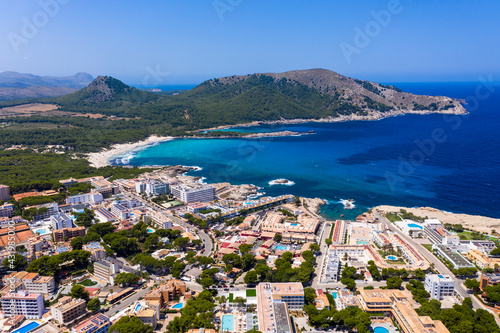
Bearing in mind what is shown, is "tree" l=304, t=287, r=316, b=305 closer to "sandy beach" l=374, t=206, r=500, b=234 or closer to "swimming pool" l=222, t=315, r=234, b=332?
"swimming pool" l=222, t=315, r=234, b=332

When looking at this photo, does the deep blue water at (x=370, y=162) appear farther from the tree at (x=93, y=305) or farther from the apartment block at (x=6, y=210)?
the tree at (x=93, y=305)

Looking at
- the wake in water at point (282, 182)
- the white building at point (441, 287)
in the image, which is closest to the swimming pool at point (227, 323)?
the white building at point (441, 287)

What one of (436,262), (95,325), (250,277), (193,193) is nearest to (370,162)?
(193,193)

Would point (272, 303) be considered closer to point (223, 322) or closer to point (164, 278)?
point (223, 322)

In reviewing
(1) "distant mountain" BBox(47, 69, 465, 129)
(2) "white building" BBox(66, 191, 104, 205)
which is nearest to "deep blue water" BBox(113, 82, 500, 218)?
(2) "white building" BBox(66, 191, 104, 205)

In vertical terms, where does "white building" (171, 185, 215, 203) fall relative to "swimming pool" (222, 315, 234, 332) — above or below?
above

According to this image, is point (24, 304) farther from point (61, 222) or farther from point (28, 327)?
point (61, 222)

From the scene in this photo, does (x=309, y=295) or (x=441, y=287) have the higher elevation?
(x=441, y=287)

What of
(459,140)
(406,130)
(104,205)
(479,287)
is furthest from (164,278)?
(406,130)
